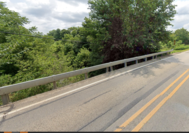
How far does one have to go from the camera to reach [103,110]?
3287 millimetres

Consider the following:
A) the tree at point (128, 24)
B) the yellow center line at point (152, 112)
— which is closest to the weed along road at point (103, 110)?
the yellow center line at point (152, 112)

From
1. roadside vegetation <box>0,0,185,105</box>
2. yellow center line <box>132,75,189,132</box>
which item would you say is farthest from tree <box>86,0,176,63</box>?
yellow center line <box>132,75,189,132</box>

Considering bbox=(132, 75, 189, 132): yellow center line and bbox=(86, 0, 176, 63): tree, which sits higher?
bbox=(86, 0, 176, 63): tree

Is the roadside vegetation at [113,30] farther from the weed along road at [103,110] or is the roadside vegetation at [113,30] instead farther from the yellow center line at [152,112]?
the yellow center line at [152,112]

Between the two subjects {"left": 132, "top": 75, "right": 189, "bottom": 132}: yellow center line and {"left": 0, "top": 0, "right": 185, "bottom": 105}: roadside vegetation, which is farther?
{"left": 0, "top": 0, "right": 185, "bottom": 105}: roadside vegetation

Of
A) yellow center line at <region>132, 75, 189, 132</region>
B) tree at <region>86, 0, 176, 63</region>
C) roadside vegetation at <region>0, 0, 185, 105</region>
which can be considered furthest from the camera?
tree at <region>86, 0, 176, 63</region>

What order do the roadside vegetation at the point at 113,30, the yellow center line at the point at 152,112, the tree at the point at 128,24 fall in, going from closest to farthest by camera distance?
the yellow center line at the point at 152,112
the roadside vegetation at the point at 113,30
the tree at the point at 128,24

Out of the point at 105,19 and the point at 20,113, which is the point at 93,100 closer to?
the point at 20,113

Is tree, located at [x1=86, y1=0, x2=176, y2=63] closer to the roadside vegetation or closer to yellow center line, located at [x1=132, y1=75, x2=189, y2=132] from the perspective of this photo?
the roadside vegetation

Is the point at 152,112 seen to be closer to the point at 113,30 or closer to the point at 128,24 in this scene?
the point at 128,24

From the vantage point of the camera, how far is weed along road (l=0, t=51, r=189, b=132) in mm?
Answer: 2697

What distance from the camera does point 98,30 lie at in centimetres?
1325

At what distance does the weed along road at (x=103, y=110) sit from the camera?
8.85 feet

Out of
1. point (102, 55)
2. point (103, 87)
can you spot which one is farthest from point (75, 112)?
point (102, 55)
